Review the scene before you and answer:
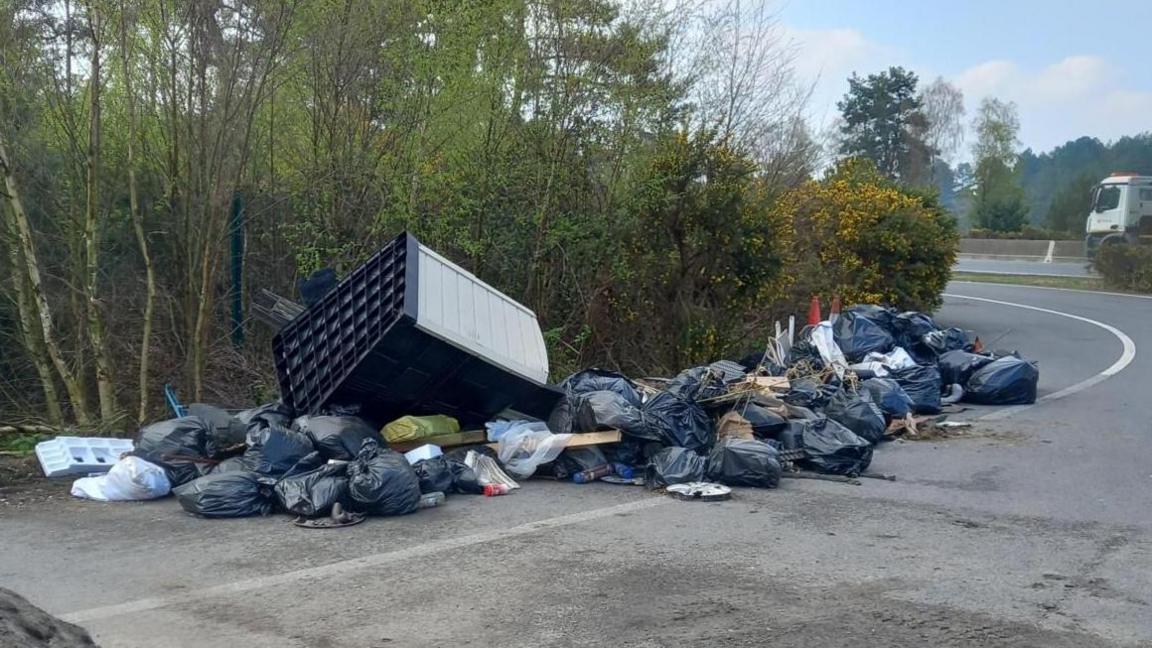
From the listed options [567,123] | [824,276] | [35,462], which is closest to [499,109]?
[567,123]

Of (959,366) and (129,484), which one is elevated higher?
(959,366)

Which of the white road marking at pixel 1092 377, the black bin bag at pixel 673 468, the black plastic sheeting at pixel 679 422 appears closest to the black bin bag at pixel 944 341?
the white road marking at pixel 1092 377

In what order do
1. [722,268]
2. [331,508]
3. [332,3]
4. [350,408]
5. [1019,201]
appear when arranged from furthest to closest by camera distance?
[1019,201] < [722,268] < [332,3] < [350,408] < [331,508]

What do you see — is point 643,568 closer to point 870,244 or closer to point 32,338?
point 32,338

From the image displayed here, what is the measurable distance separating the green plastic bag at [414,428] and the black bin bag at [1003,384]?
6.48 m

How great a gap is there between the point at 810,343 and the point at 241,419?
6.29 meters

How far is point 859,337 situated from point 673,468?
16.9 feet

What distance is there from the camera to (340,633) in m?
4.87

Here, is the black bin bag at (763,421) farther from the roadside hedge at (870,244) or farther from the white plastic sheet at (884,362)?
the roadside hedge at (870,244)

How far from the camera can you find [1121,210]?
37.9m

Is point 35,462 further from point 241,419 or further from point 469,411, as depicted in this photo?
point 469,411

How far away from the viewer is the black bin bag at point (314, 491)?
22.3ft

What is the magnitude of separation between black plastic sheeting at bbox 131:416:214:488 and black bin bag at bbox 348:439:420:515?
1340 millimetres

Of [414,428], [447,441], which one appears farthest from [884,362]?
[414,428]
